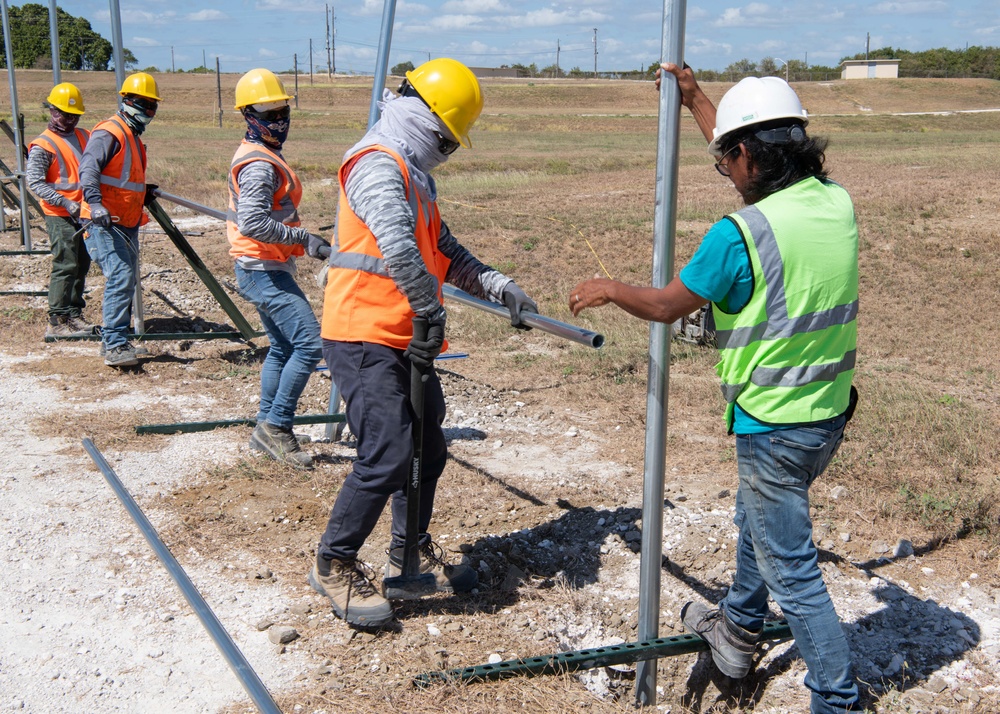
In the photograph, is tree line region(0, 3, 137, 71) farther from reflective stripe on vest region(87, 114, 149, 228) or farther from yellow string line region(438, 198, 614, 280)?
reflective stripe on vest region(87, 114, 149, 228)

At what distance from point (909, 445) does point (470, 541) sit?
2.82 metres

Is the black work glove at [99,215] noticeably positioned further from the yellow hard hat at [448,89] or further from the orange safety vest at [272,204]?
the yellow hard hat at [448,89]

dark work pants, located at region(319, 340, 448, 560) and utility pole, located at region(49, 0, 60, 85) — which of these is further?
utility pole, located at region(49, 0, 60, 85)

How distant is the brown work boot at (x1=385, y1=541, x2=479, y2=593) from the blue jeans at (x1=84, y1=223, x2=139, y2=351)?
4.37 metres

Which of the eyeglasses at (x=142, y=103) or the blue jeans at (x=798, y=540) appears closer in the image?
the blue jeans at (x=798, y=540)

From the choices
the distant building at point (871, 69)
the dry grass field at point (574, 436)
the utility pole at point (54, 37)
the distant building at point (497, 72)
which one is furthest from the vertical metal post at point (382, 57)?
the distant building at point (497, 72)

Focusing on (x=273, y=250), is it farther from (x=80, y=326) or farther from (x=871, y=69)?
(x=871, y=69)

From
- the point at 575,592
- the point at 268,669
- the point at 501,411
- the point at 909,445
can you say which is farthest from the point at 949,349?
the point at 268,669

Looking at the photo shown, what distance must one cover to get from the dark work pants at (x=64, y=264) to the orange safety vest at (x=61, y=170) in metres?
0.11

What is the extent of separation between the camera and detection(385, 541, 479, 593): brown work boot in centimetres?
392

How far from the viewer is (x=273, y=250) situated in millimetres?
5355

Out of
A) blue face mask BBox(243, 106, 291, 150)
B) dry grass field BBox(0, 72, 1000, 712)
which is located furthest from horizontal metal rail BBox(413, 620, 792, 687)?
blue face mask BBox(243, 106, 291, 150)

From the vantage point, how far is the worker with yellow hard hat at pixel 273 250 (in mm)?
5195

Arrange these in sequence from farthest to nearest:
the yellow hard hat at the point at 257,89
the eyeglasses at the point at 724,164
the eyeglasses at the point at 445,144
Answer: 1. the yellow hard hat at the point at 257,89
2. the eyeglasses at the point at 445,144
3. the eyeglasses at the point at 724,164
